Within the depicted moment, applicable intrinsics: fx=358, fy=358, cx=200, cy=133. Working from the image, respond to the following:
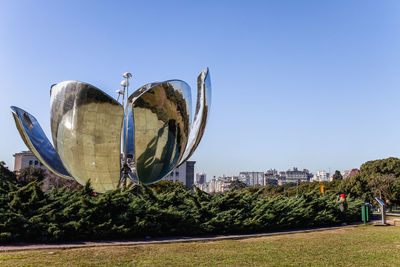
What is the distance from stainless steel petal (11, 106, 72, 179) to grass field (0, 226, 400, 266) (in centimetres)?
545

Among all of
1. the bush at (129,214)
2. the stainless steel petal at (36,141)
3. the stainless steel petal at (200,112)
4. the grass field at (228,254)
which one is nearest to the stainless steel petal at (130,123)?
the stainless steel petal at (200,112)

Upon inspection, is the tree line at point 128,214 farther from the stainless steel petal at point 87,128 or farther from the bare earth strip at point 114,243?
the stainless steel petal at point 87,128

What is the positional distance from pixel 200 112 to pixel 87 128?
12.1 ft

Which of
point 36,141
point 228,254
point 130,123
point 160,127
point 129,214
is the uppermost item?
point 130,123

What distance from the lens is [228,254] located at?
22.4ft

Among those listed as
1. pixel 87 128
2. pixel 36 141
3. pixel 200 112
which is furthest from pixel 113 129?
pixel 36 141

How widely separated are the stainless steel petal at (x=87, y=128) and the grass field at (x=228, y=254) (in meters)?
2.89

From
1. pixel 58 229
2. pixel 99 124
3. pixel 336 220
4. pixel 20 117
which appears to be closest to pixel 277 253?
pixel 58 229

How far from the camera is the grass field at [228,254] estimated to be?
19.6 ft

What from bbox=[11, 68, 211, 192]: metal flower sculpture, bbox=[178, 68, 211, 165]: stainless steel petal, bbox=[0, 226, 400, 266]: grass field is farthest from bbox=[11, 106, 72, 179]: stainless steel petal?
bbox=[0, 226, 400, 266]: grass field

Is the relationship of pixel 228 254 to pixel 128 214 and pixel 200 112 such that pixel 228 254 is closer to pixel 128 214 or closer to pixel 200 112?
pixel 128 214

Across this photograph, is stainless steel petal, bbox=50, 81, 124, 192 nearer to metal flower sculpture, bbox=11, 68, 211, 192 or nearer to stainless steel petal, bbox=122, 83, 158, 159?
metal flower sculpture, bbox=11, 68, 211, 192

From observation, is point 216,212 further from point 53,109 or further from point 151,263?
point 53,109

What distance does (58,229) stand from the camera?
747 centimetres
